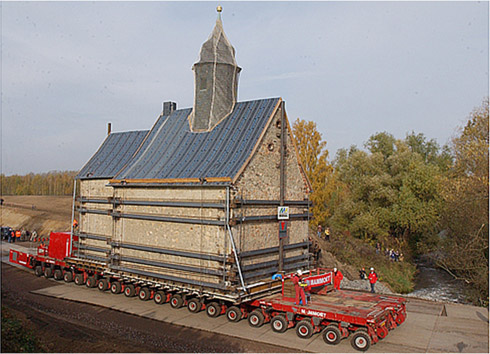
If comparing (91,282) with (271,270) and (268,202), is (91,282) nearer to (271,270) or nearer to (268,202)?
(271,270)

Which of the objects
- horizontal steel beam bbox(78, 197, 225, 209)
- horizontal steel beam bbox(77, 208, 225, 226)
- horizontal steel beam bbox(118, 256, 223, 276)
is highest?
horizontal steel beam bbox(78, 197, 225, 209)

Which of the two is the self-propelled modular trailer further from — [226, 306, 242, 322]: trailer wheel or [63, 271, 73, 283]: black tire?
[63, 271, 73, 283]: black tire

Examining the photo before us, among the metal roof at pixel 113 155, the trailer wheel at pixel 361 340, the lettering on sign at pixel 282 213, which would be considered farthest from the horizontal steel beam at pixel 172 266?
the trailer wheel at pixel 361 340

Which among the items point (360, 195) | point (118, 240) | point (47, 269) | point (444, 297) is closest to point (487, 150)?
point (444, 297)

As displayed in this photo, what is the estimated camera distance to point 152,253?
18078 mm

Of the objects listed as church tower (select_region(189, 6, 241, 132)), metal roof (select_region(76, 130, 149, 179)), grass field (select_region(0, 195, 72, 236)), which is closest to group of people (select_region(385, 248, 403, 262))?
church tower (select_region(189, 6, 241, 132))

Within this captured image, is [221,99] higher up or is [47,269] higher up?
[221,99]

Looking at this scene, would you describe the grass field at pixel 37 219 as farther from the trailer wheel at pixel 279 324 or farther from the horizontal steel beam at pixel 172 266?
the trailer wheel at pixel 279 324

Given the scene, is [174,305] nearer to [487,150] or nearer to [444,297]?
[444,297]

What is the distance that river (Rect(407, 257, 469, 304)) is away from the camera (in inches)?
950

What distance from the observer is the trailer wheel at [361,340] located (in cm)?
1267

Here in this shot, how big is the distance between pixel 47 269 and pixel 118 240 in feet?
22.8

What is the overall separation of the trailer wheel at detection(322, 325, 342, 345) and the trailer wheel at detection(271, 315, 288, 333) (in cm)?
145

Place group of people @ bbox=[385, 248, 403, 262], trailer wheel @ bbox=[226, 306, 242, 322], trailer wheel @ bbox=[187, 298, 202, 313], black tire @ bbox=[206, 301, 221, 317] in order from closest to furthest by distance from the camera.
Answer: trailer wheel @ bbox=[226, 306, 242, 322] < black tire @ bbox=[206, 301, 221, 317] < trailer wheel @ bbox=[187, 298, 202, 313] < group of people @ bbox=[385, 248, 403, 262]
